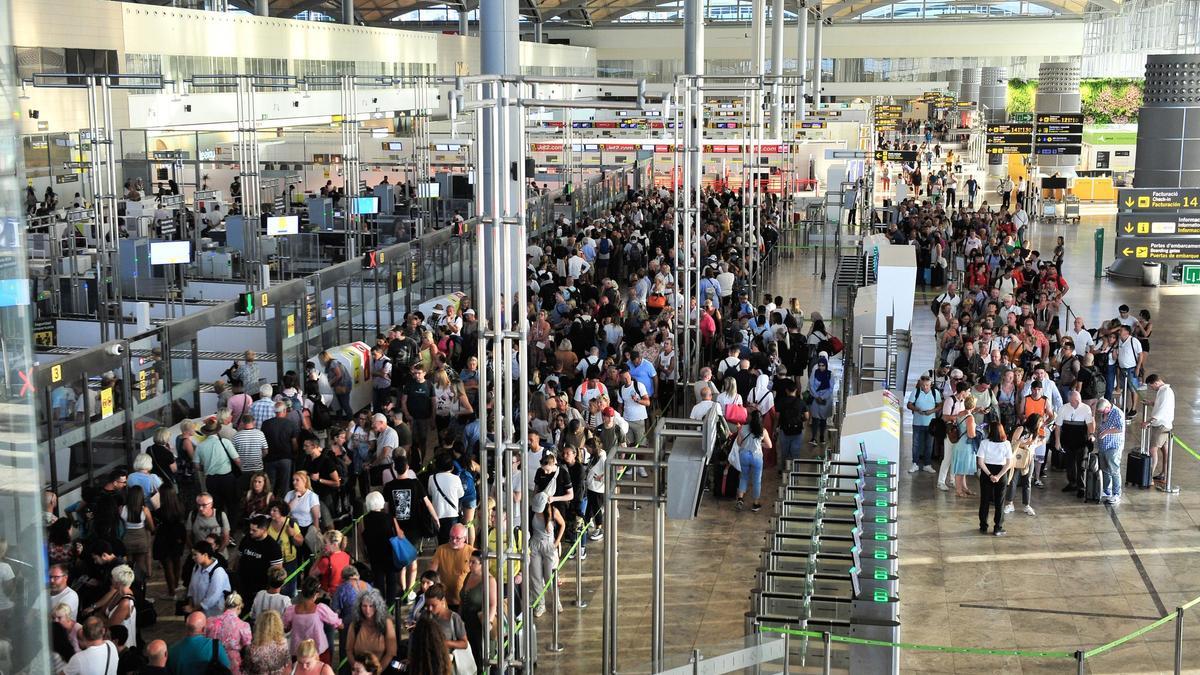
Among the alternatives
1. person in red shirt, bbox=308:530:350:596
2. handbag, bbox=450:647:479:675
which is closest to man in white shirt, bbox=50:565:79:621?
person in red shirt, bbox=308:530:350:596

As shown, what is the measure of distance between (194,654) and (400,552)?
2.29 meters

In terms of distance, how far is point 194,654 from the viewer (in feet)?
25.0

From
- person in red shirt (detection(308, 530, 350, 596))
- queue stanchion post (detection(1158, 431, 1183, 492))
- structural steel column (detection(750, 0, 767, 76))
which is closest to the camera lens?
person in red shirt (detection(308, 530, 350, 596))

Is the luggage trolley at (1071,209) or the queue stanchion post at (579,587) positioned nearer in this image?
the queue stanchion post at (579,587)

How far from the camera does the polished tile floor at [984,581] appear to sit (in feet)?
33.2

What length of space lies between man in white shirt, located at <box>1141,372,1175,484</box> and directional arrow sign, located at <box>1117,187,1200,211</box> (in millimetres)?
12453

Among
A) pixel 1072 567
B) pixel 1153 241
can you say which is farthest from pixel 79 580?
pixel 1153 241

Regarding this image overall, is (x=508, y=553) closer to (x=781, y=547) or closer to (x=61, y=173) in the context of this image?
(x=781, y=547)

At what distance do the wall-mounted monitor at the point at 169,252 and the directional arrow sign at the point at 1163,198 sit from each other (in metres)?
17.8

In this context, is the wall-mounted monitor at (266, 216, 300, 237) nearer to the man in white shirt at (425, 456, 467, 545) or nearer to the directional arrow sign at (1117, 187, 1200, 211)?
the man in white shirt at (425, 456, 467, 545)

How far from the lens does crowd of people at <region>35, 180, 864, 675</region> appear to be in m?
8.14

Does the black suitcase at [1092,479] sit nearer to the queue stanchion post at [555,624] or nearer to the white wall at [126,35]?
the queue stanchion post at [555,624]

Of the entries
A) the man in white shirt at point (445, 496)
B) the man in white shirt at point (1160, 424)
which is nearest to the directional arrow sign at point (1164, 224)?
the man in white shirt at point (1160, 424)

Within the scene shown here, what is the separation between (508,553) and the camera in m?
8.95
